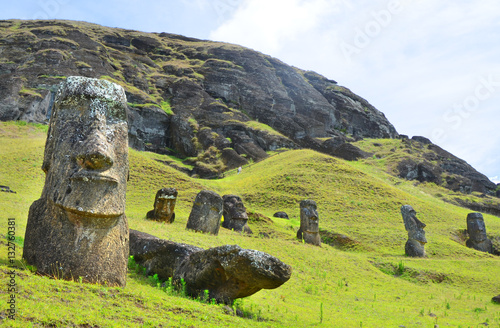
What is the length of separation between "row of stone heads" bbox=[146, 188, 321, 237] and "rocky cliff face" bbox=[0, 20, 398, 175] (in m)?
34.3

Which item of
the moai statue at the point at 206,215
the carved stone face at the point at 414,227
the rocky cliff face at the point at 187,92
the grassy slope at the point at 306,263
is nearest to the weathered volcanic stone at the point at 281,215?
the grassy slope at the point at 306,263

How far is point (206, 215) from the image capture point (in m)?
17.7

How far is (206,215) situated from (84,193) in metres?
11.5

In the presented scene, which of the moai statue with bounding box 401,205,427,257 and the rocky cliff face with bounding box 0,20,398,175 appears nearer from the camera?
the moai statue with bounding box 401,205,427,257

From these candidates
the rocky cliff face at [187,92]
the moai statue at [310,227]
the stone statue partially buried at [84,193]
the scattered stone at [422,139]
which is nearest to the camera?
the stone statue partially buried at [84,193]

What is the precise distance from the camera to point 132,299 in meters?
5.72

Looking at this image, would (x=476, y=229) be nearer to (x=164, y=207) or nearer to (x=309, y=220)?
(x=309, y=220)

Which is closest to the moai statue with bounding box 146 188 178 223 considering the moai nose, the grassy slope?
the grassy slope

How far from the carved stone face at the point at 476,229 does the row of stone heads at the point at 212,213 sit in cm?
1366

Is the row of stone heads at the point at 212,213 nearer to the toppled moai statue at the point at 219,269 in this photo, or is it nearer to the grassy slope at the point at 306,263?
the grassy slope at the point at 306,263

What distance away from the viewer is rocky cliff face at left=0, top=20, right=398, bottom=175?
57.5m

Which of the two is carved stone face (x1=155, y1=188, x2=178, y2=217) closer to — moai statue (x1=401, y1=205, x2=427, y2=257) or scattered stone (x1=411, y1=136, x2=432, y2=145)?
moai statue (x1=401, y1=205, x2=427, y2=257)

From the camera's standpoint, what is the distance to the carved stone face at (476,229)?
2731 cm

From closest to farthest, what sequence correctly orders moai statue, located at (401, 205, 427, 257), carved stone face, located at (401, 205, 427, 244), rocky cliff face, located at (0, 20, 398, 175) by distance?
moai statue, located at (401, 205, 427, 257)
carved stone face, located at (401, 205, 427, 244)
rocky cliff face, located at (0, 20, 398, 175)
